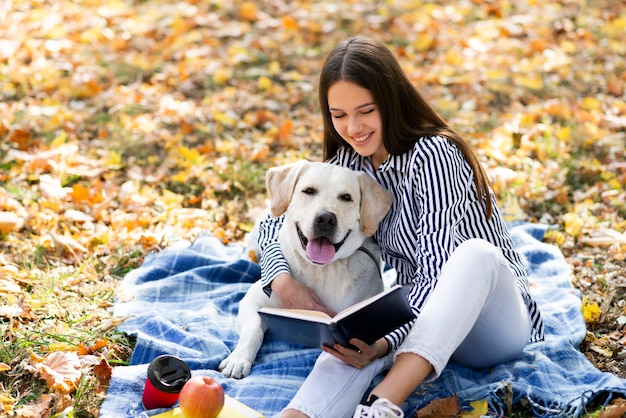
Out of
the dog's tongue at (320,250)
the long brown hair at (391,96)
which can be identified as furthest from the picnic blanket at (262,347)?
the long brown hair at (391,96)

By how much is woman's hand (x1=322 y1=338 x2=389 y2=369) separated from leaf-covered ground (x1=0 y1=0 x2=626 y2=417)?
1.02 meters

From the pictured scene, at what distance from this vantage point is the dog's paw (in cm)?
312

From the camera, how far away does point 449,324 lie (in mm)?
2654

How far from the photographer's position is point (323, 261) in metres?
3.17

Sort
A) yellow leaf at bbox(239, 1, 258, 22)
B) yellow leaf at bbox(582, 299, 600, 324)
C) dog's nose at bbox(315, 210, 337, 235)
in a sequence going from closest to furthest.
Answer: dog's nose at bbox(315, 210, 337, 235)
yellow leaf at bbox(582, 299, 600, 324)
yellow leaf at bbox(239, 1, 258, 22)

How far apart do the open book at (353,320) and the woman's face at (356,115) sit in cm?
94

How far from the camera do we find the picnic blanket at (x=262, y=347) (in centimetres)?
287

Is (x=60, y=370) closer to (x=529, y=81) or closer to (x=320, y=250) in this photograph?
(x=320, y=250)

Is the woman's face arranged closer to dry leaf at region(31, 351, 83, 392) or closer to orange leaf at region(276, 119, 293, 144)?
dry leaf at region(31, 351, 83, 392)

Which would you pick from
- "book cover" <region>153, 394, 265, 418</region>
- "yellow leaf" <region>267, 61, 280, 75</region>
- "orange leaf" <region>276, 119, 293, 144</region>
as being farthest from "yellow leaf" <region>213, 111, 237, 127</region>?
"book cover" <region>153, 394, 265, 418</region>

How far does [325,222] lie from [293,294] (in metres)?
0.40

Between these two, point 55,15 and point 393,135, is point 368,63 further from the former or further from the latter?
point 55,15

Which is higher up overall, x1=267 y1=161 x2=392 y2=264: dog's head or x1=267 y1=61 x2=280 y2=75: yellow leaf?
x1=267 y1=161 x2=392 y2=264: dog's head

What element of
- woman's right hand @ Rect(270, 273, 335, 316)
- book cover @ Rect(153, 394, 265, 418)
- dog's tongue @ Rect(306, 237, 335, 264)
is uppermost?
dog's tongue @ Rect(306, 237, 335, 264)
